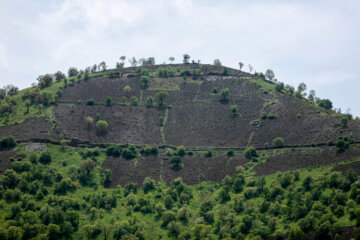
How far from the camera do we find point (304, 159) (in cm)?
13525

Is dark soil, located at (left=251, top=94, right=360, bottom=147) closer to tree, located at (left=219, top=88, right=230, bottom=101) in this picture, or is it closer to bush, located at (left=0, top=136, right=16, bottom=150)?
tree, located at (left=219, top=88, right=230, bottom=101)

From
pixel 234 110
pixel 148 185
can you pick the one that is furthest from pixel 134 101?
pixel 148 185

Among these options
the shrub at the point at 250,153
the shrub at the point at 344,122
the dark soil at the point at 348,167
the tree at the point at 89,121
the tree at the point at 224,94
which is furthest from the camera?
the tree at the point at 224,94

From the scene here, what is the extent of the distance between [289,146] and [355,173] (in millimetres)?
38517

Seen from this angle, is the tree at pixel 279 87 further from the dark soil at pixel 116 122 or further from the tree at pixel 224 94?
the dark soil at pixel 116 122

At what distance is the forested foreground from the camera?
333 ft

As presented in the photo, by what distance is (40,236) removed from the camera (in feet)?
339

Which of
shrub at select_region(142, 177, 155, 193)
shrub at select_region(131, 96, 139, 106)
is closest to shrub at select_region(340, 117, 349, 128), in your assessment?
shrub at select_region(142, 177, 155, 193)

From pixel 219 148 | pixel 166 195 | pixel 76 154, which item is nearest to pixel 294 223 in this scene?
pixel 166 195

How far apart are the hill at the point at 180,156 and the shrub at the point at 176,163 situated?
39 centimetres

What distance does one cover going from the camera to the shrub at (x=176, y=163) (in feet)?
494

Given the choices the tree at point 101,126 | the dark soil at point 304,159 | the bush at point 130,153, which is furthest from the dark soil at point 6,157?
the dark soil at point 304,159

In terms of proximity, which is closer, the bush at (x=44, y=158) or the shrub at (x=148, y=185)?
the shrub at (x=148, y=185)

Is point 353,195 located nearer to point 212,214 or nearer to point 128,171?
point 212,214
